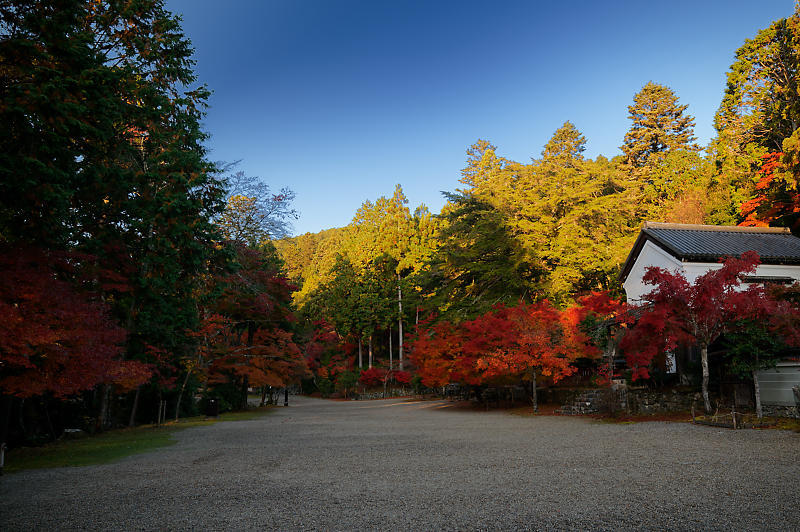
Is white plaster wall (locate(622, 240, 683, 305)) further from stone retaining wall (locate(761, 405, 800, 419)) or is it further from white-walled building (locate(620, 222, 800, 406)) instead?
stone retaining wall (locate(761, 405, 800, 419))

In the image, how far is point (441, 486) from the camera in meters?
6.38

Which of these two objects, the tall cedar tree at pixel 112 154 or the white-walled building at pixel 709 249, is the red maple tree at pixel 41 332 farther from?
the white-walled building at pixel 709 249

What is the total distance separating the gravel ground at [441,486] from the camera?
4.91m

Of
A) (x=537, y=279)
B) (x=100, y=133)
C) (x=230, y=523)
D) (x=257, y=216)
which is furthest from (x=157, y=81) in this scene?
(x=537, y=279)

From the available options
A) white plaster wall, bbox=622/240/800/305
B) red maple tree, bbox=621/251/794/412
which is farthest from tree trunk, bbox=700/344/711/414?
white plaster wall, bbox=622/240/800/305

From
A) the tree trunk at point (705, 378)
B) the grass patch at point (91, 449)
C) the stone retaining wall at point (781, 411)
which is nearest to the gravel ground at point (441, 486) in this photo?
the grass patch at point (91, 449)

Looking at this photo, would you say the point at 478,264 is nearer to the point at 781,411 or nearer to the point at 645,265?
the point at 645,265

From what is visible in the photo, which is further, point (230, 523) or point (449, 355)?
point (449, 355)

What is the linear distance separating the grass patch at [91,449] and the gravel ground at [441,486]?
2.57 feet

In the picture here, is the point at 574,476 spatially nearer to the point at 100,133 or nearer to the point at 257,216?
the point at 100,133

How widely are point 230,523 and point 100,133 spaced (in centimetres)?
755

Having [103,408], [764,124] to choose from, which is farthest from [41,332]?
[764,124]

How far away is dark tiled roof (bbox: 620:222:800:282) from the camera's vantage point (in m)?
18.2

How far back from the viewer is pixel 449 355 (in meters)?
23.1
